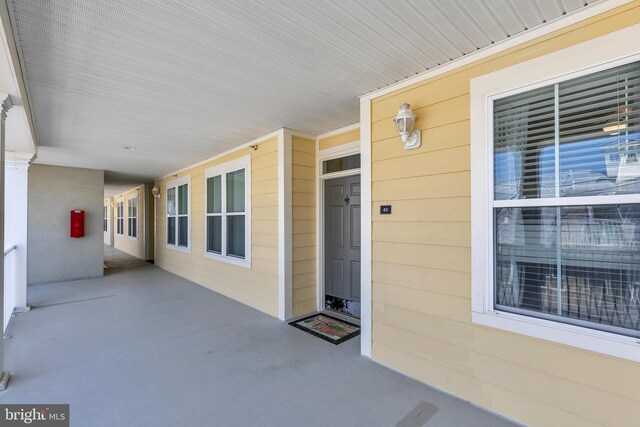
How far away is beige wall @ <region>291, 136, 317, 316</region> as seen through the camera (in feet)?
13.6

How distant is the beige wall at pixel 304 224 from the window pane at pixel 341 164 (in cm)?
19

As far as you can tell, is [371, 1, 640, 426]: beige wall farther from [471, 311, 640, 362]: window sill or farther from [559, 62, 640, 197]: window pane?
[559, 62, 640, 197]: window pane

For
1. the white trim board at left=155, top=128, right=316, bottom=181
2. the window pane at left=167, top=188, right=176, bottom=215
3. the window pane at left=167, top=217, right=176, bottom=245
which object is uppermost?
the white trim board at left=155, top=128, right=316, bottom=181

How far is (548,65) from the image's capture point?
189cm

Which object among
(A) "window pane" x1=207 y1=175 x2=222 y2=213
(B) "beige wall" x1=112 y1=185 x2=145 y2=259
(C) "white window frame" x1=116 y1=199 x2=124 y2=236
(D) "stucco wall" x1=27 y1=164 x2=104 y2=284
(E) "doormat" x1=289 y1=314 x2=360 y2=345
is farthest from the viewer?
(C) "white window frame" x1=116 y1=199 x2=124 y2=236

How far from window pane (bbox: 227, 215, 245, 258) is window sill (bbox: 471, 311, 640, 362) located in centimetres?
370

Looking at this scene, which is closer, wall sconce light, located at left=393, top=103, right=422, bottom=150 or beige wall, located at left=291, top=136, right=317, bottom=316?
wall sconce light, located at left=393, top=103, right=422, bottom=150

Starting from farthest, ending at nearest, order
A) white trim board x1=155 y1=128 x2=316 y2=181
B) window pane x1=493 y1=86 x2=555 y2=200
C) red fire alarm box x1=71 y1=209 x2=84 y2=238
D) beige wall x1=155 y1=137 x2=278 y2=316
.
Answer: red fire alarm box x1=71 y1=209 x2=84 y2=238 < beige wall x1=155 y1=137 x2=278 y2=316 < white trim board x1=155 y1=128 x2=316 y2=181 < window pane x1=493 y1=86 x2=555 y2=200

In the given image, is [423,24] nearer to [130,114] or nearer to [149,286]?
[130,114]

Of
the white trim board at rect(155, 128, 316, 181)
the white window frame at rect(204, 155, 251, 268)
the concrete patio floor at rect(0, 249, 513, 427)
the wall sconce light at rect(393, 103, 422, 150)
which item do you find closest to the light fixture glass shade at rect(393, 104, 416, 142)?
the wall sconce light at rect(393, 103, 422, 150)

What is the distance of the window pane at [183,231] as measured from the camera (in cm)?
678

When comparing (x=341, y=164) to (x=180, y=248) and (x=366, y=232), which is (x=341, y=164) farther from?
(x=180, y=248)

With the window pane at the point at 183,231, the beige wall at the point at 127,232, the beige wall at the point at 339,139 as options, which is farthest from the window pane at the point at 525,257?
the beige wall at the point at 127,232

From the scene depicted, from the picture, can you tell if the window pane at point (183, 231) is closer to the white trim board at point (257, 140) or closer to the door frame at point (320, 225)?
the white trim board at point (257, 140)
